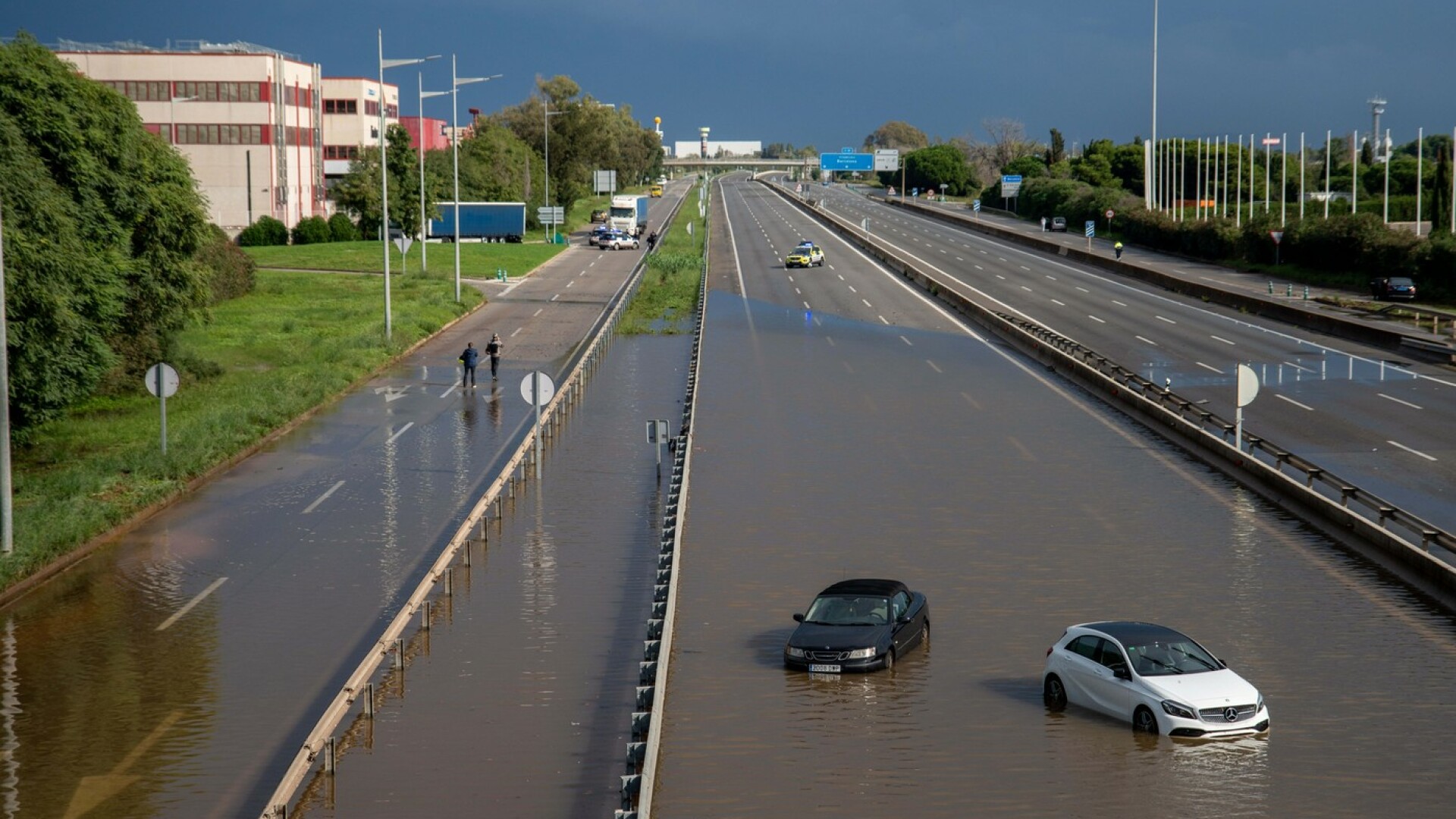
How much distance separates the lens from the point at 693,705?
1708cm

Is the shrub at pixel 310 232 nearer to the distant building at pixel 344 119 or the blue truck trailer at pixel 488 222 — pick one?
the blue truck trailer at pixel 488 222

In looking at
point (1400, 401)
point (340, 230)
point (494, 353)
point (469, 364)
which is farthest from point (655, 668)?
point (340, 230)

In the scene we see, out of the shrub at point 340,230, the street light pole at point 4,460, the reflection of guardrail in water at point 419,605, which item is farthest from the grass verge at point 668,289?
the street light pole at point 4,460

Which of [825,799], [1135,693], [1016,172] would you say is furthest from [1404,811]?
→ [1016,172]

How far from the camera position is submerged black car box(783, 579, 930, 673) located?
18.1 meters

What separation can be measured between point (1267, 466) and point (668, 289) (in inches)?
1881

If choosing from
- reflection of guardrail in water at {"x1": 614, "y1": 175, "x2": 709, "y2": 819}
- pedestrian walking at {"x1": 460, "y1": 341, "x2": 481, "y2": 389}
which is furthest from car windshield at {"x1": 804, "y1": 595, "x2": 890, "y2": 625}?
pedestrian walking at {"x1": 460, "y1": 341, "x2": 481, "y2": 389}

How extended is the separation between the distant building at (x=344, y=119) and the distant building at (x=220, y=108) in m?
27.0

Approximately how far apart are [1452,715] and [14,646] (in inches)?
697

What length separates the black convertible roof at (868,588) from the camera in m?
19.2

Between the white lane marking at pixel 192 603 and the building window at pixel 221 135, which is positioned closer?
the white lane marking at pixel 192 603

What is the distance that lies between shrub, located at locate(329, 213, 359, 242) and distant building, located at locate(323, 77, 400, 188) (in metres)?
34.7

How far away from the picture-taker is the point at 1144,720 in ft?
52.2

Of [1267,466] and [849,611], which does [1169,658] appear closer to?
[849,611]
